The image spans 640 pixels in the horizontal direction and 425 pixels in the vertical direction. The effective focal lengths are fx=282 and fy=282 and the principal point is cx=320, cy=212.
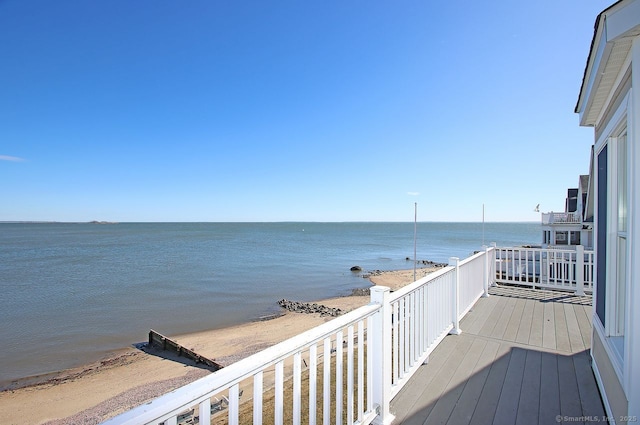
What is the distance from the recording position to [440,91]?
8.20 m

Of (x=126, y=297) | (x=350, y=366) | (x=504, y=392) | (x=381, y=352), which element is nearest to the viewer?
(x=350, y=366)

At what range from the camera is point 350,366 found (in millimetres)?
1903

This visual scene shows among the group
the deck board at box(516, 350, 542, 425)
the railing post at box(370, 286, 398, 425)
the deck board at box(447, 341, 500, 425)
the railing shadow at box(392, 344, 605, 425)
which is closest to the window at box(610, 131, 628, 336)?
the railing shadow at box(392, 344, 605, 425)

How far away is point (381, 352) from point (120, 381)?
24.3 feet

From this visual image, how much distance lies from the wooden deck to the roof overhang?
265 cm

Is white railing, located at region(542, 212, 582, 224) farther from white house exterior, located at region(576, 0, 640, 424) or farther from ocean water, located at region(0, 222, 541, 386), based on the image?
white house exterior, located at region(576, 0, 640, 424)

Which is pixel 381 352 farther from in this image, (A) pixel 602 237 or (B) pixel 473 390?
(A) pixel 602 237

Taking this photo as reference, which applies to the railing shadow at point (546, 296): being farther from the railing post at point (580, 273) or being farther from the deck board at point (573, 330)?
Answer: the deck board at point (573, 330)

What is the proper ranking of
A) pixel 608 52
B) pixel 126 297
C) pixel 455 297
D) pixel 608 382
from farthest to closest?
pixel 126 297, pixel 455 297, pixel 608 382, pixel 608 52

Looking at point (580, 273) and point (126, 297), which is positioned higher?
point (580, 273)

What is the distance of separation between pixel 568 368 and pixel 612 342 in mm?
1052

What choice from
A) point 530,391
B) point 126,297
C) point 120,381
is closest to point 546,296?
point 530,391

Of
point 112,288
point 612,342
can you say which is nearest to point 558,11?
point 612,342

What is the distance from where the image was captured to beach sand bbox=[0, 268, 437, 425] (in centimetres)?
550
